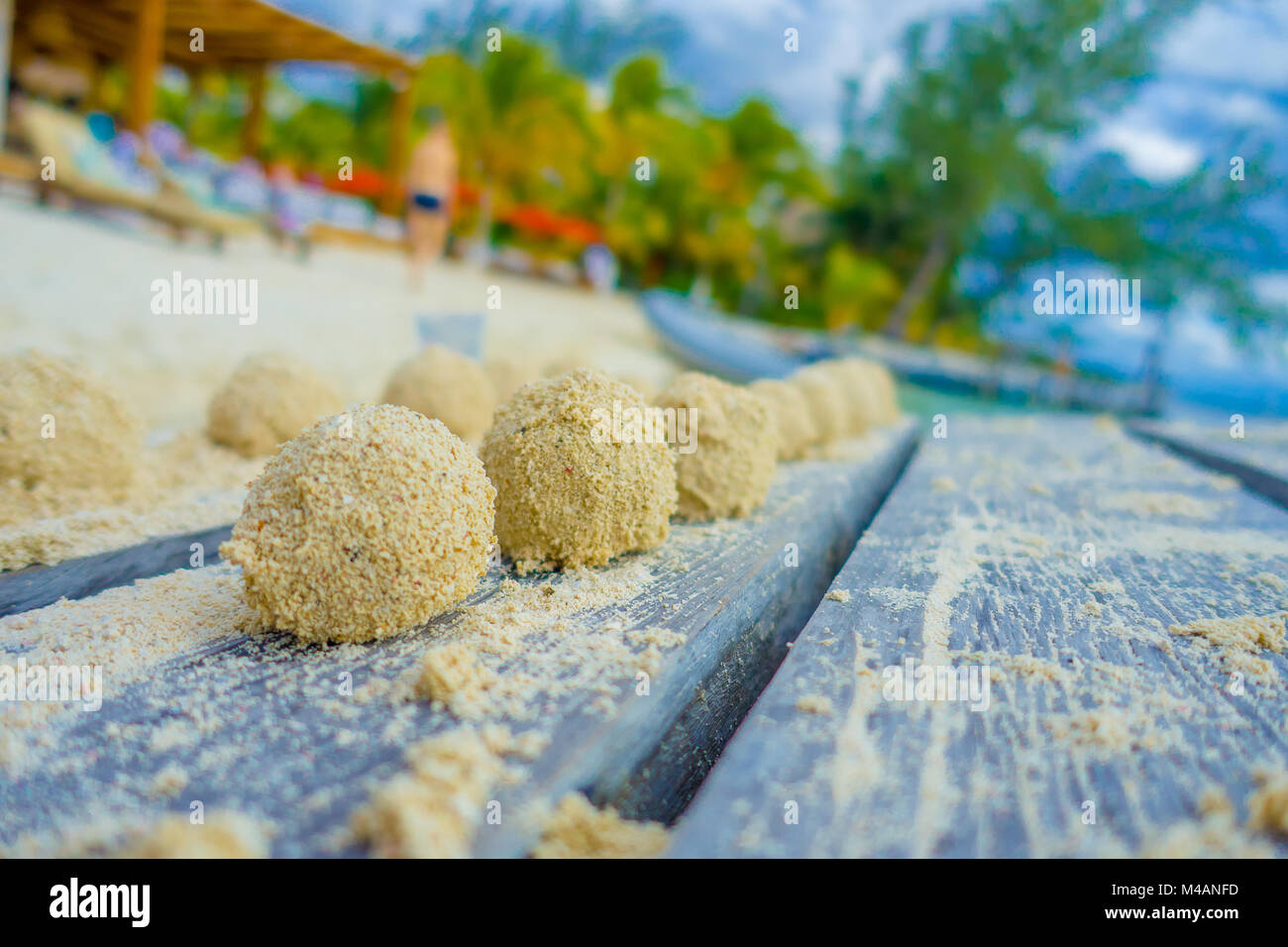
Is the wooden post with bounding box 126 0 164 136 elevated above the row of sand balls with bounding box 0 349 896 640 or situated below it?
above

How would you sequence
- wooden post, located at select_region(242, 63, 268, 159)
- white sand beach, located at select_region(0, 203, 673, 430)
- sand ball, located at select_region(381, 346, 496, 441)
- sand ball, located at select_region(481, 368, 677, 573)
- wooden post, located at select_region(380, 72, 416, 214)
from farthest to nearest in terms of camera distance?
wooden post, located at select_region(242, 63, 268, 159)
wooden post, located at select_region(380, 72, 416, 214)
white sand beach, located at select_region(0, 203, 673, 430)
sand ball, located at select_region(381, 346, 496, 441)
sand ball, located at select_region(481, 368, 677, 573)

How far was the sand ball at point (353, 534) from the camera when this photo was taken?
1632 millimetres

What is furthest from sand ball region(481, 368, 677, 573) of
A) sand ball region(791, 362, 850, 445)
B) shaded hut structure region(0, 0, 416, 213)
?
shaded hut structure region(0, 0, 416, 213)

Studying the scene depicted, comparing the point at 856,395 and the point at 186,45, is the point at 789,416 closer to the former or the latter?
the point at 856,395

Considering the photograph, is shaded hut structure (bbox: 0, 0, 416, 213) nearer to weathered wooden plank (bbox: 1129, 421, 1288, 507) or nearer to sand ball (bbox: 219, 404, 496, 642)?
sand ball (bbox: 219, 404, 496, 642)

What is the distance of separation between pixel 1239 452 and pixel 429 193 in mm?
10302

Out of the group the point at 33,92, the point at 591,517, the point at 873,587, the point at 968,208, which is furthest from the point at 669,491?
the point at 968,208

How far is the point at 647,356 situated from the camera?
11.9m

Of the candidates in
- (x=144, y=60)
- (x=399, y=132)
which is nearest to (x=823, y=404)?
(x=144, y=60)

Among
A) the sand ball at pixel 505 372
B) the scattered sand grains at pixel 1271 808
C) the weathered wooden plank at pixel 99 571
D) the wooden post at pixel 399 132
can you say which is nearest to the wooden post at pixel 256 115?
the wooden post at pixel 399 132

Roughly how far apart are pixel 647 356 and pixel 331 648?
10.5m

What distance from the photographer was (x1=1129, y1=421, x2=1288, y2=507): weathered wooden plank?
390 cm
